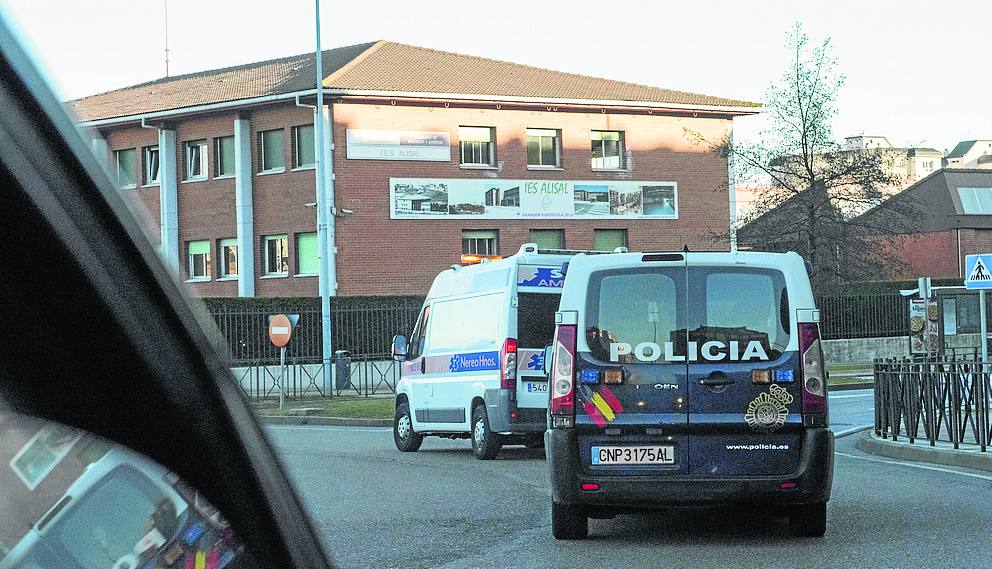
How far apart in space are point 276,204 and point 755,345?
33.2 metres

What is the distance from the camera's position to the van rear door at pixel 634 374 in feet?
28.7

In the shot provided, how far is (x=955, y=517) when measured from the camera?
9.76m

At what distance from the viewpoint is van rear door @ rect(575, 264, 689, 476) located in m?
8.75

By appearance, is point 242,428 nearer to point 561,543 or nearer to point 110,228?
point 110,228

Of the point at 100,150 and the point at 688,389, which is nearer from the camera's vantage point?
the point at 100,150

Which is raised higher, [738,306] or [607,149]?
[607,149]

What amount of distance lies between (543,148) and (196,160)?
448 inches

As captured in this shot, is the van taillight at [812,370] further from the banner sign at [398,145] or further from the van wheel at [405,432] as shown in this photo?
the banner sign at [398,145]

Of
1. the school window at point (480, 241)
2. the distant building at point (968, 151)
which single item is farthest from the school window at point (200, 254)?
the distant building at point (968, 151)

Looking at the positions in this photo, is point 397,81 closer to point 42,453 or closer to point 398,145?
point 398,145

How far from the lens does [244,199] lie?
41.4 m

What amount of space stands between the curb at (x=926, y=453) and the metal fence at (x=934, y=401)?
22cm

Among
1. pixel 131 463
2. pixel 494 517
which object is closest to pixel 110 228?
pixel 131 463

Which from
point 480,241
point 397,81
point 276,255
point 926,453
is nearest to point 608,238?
point 480,241
